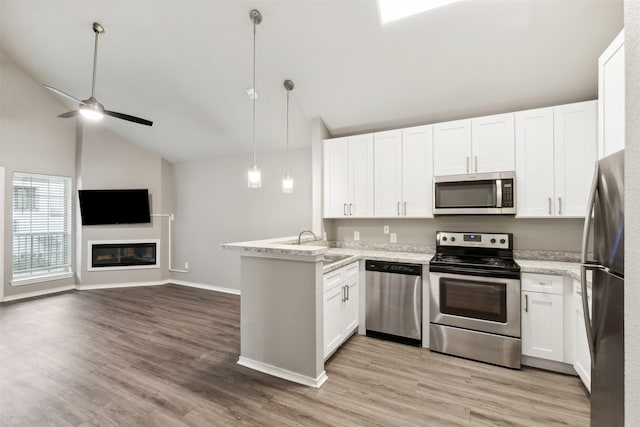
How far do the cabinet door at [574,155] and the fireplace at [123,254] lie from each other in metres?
6.74

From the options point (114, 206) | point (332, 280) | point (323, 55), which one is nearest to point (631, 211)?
point (332, 280)

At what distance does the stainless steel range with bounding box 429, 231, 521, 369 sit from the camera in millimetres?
2564

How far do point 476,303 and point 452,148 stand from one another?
1.71 meters

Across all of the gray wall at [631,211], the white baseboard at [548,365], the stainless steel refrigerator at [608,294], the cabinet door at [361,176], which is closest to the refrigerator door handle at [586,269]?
the stainless steel refrigerator at [608,294]

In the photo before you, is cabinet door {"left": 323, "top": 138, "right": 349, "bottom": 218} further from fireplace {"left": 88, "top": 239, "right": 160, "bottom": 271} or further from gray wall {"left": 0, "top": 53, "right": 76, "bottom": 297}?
gray wall {"left": 0, "top": 53, "right": 76, "bottom": 297}

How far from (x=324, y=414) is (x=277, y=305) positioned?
90 centimetres

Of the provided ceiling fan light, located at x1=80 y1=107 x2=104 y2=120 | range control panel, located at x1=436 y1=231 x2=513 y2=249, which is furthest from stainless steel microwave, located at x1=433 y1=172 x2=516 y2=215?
ceiling fan light, located at x1=80 y1=107 x2=104 y2=120

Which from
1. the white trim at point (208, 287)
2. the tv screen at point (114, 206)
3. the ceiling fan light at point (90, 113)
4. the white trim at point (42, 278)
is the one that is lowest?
the white trim at point (208, 287)

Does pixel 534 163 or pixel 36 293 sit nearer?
pixel 534 163

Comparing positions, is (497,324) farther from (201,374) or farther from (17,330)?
(17,330)

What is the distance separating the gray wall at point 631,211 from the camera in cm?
72

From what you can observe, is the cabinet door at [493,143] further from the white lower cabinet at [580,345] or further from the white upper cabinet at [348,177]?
the white lower cabinet at [580,345]

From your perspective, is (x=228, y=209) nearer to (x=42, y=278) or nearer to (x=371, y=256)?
(x=371, y=256)

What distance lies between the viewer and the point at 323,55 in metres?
2.97
